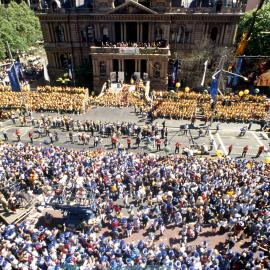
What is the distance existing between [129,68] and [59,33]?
14.3m

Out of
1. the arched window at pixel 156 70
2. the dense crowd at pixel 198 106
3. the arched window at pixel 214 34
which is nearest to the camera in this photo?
the dense crowd at pixel 198 106

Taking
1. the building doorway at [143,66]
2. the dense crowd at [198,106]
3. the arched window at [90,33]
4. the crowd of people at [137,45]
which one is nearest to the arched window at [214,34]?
the crowd of people at [137,45]

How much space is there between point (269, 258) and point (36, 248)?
14.2 metres

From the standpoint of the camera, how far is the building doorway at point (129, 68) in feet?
165

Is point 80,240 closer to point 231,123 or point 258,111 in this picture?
point 231,123

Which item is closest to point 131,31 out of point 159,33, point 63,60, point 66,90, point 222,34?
point 159,33

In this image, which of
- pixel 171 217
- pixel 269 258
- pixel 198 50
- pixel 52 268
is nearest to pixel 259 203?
pixel 269 258

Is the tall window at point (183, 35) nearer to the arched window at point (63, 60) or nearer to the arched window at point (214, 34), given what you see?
the arched window at point (214, 34)

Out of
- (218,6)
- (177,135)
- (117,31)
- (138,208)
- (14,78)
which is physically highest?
(218,6)

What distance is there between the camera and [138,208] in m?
22.8

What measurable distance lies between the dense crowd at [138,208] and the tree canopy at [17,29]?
1522 inches

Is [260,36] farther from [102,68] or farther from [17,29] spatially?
[17,29]

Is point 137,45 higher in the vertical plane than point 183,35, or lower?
lower

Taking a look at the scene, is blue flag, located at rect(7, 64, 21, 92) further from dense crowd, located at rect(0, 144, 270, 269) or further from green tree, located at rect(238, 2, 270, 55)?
green tree, located at rect(238, 2, 270, 55)
